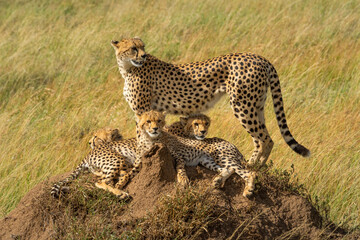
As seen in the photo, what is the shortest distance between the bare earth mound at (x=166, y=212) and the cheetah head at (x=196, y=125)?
1.60ft

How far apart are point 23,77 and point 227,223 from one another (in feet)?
18.0

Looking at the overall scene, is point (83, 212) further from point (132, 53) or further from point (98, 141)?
point (132, 53)

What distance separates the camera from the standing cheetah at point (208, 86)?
539 cm

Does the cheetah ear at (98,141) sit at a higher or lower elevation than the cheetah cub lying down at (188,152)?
lower

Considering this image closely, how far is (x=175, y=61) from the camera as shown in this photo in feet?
30.6

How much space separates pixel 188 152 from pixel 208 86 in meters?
0.99

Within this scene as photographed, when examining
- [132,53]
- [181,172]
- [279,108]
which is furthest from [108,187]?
[279,108]

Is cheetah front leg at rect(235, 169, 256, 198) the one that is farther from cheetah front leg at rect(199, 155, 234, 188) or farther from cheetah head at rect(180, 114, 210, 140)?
cheetah head at rect(180, 114, 210, 140)

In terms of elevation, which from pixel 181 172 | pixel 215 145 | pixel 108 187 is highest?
pixel 215 145

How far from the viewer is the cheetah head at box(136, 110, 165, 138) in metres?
4.61

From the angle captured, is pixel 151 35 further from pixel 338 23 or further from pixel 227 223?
pixel 227 223

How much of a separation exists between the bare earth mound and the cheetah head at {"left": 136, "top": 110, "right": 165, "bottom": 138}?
0.19m

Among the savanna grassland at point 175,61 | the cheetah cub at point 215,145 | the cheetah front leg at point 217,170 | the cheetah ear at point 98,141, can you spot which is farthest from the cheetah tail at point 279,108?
the cheetah ear at point 98,141

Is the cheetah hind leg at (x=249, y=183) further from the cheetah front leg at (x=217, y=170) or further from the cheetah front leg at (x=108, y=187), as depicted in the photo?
the cheetah front leg at (x=108, y=187)
